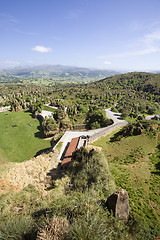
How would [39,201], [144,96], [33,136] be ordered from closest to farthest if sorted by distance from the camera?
[39,201]
[33,136]
[144,96]

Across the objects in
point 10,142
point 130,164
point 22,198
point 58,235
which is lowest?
point 10,142

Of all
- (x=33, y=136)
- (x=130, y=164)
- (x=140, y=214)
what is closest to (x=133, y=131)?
(x=130, y=164)

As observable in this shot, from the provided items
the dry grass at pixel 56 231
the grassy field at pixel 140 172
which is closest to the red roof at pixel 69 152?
the grassy field at pixel 140 172

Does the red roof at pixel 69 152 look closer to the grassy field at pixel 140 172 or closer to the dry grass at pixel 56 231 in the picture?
the grassy field at pixel 140 172

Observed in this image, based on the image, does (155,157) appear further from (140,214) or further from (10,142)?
(10,142)

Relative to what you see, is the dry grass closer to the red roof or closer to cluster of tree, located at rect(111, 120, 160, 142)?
the red roof

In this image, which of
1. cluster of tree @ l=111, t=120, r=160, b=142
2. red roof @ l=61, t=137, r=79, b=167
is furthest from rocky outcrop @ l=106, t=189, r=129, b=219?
cluster of tree @ l=111, t=120, r=160, b=142

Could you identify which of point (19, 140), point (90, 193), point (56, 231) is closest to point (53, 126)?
point (19, 140)
